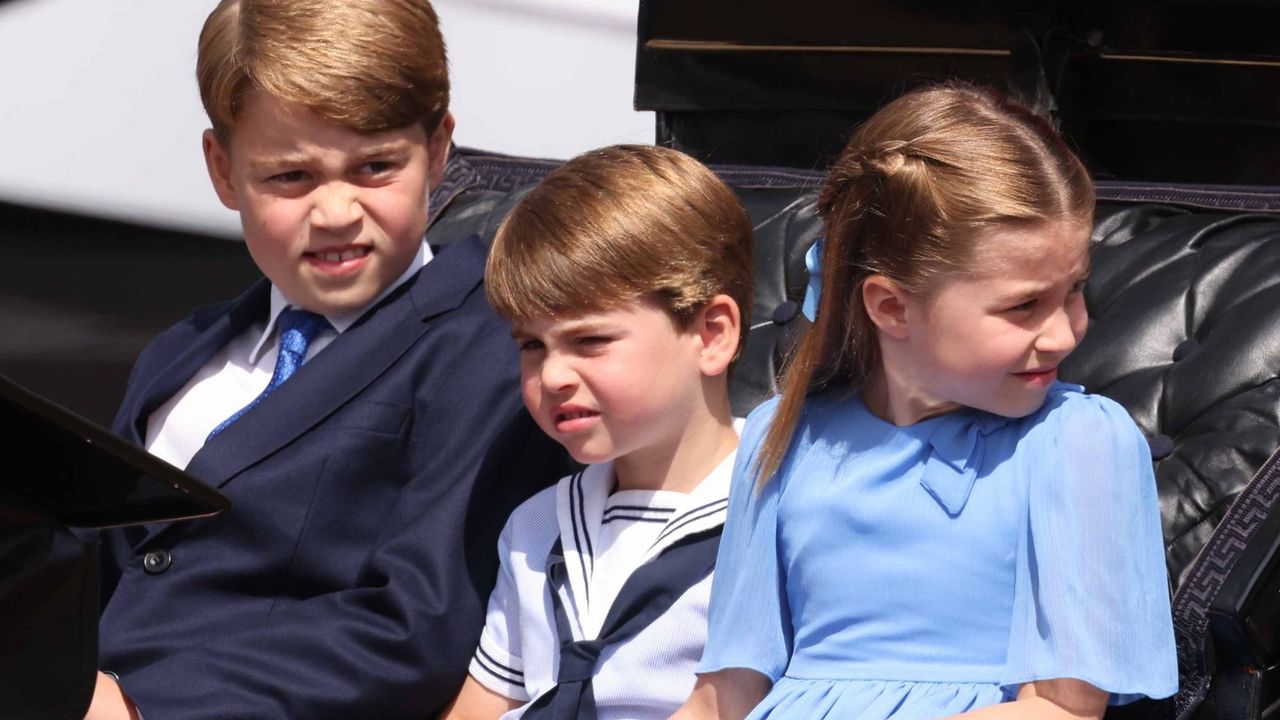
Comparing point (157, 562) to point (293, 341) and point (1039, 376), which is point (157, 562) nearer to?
point (293, 341)

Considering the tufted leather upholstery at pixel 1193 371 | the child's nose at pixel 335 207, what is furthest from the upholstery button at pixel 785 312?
the child's nose at pixel 335 207

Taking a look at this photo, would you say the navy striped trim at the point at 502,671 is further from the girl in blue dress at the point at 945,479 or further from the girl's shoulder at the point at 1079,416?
the girl's shoulder at the point at 1079,416

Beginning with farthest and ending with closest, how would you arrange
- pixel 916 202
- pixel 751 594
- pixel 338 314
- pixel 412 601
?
pixel 338 314 < pixel 412 601 < pixel 751 594 < pixel 916 202

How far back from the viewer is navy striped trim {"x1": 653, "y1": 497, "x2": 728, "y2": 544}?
70.0 inches

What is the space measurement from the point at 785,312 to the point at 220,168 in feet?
2.45

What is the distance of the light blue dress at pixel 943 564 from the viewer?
1.45m

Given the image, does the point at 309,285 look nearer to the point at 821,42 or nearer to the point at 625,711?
the point at 625,711

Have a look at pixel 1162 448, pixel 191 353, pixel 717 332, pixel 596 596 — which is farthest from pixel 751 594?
pixel 191 353

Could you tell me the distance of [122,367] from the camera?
3697 mm

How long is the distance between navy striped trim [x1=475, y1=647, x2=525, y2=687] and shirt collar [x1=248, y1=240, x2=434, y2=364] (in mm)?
460

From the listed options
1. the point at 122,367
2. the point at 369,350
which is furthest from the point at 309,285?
the point at 122,367

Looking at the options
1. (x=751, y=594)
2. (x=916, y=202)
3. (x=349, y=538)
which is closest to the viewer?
(x=916, y=202)

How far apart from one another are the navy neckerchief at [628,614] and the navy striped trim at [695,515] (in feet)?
0.05

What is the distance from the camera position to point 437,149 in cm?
213
